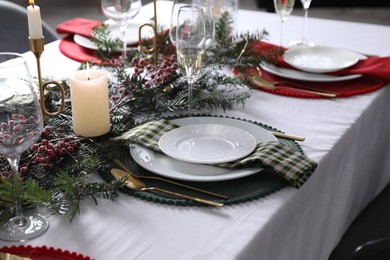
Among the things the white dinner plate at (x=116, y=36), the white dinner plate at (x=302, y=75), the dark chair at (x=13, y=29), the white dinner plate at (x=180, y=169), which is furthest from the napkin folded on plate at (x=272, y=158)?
the dark chair at (x=13, y=29)

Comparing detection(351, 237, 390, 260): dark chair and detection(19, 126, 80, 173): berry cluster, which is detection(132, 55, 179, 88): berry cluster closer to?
detection(19, 126, 80, 173): berry cluster

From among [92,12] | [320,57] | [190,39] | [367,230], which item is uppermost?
[190,39]

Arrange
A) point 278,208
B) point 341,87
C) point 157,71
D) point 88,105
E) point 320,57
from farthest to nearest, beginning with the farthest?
point 320,57
point 341,87
point 157,71
point 88,105
point 278,208

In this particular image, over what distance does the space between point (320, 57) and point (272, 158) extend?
0.73 m

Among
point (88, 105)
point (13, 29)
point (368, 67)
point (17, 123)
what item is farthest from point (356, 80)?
point (13, 29)

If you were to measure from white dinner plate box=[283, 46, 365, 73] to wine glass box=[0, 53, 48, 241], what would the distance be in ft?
2.78

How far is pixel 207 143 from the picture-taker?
1089 mm

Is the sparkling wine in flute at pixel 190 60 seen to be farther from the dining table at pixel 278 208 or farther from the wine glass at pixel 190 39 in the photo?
the dining table at pixel 278 208

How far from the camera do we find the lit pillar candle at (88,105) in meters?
→ 1.07

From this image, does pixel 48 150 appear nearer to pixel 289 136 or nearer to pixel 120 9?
pixel 289 136

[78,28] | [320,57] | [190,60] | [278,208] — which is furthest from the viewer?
[78,28]

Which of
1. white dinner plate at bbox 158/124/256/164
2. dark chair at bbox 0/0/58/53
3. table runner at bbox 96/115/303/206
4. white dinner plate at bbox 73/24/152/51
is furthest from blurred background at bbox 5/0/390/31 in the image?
table runner at bbox 96/115/303/206

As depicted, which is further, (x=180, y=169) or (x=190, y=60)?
(x=190, y=60)

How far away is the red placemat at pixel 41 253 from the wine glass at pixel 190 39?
0.51 metres
